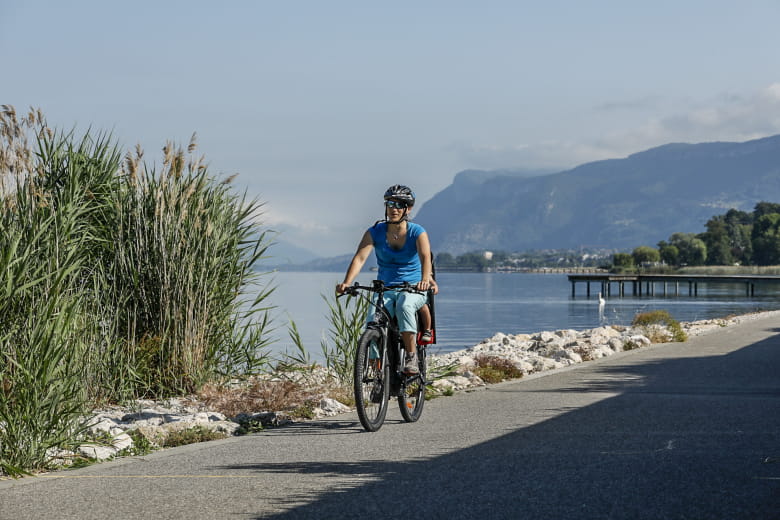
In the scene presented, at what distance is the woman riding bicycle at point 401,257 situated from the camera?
8828 millimetres

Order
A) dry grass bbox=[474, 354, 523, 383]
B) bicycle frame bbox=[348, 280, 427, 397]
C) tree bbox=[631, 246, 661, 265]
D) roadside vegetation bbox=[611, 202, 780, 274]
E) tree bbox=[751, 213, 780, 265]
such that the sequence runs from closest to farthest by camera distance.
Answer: bicycle frame bbox=[348, 280, 427, 397], dry grass bbox=[474, 354, 523, 383], tree bbox=[751, 213, 780, 265], roadside vegetation bbox=[611, 202, 780, 274], tree bbox=[631, 246, 661, 265]

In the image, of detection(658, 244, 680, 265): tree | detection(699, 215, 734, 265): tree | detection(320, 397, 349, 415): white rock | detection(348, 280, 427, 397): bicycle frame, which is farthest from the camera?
detection(658, 244, 680, 265): tree

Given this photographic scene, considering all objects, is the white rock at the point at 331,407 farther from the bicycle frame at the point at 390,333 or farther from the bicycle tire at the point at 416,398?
the bicycle frame at the point at 390,333

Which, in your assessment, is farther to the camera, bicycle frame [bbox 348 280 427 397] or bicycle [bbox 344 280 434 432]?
bicycle frame [bbox 348 280 427 397]

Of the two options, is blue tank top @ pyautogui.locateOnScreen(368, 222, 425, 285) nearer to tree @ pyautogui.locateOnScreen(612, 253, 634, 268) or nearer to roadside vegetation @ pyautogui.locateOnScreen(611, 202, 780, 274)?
roadside vegetation @ pyautogui.locateOnScreen(611, 202, 780, 274)

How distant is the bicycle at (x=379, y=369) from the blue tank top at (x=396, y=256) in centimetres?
16

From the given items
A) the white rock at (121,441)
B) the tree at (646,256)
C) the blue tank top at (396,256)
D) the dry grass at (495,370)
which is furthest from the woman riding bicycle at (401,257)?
the tree at (646,256)

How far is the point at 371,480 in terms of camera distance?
6426mm

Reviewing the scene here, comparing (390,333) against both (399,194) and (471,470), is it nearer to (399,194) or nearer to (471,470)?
(399,194)

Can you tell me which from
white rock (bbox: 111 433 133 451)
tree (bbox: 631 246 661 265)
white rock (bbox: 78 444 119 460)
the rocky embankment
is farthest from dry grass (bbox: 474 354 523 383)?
tree (bbox: 631 246 661 265)

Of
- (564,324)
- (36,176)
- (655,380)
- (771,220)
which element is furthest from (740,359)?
(771,220)

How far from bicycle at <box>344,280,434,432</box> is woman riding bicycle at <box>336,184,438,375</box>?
85 mm

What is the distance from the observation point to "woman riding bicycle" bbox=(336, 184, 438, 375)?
883 cm

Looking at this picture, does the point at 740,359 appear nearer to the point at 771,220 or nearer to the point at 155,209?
the point at 155,209
